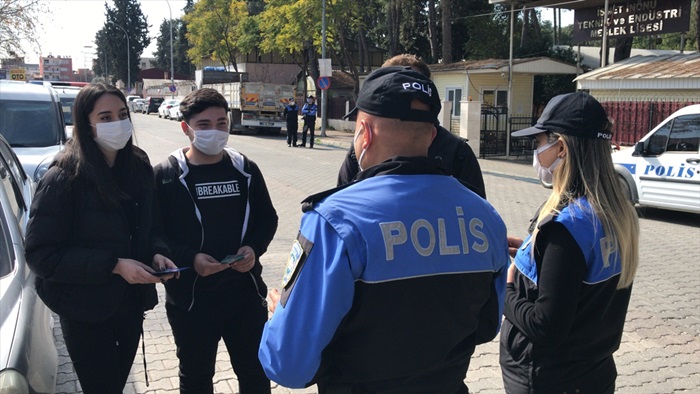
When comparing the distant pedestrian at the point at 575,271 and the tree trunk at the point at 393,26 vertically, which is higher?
the tree trunk at the point at 393,26

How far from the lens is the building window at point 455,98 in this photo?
79.2 ft

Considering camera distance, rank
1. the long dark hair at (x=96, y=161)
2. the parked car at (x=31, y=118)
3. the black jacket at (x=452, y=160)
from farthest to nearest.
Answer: the parked car at (x=31, y=118)
the black jacket at (x=452, y=160)
the long dark hair at (x=96, y=161)

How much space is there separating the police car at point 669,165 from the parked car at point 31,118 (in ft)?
28.5

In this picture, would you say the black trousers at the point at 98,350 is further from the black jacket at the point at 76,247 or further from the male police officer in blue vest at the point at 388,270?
the male police officer in blue vest at the point at 388,270

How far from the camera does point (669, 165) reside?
10.3 meters

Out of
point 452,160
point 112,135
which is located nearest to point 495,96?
point 452,160

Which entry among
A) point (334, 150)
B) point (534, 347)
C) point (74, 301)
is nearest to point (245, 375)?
point (74, 301)

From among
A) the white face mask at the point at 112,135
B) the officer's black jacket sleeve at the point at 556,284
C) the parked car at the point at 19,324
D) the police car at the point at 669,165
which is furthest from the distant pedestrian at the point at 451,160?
the police car at the point at 669,165

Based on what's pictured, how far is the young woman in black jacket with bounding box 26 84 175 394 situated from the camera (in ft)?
8.84

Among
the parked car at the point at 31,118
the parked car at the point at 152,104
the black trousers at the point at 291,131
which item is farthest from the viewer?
the parked car at the point at 152,104

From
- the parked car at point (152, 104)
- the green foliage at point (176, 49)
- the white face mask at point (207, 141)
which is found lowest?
the white face mask at point (207, 141)

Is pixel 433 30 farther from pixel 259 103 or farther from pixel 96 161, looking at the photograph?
pixel 96 161

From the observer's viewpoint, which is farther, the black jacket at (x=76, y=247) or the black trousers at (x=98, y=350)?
the black trousers at (x=98, y=350)

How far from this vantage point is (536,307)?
7.32ft
